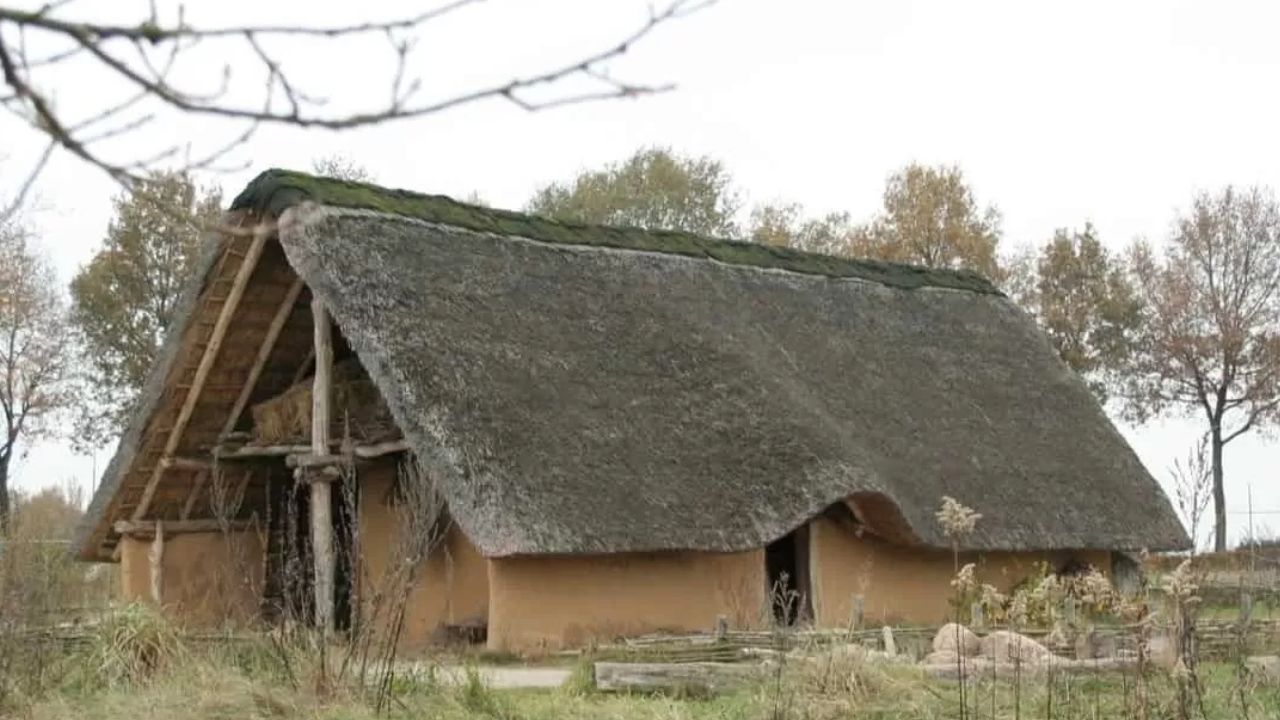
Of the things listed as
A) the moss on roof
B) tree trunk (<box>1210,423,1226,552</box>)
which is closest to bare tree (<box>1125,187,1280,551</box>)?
tree trunk (<box>1210,423,1226,552</box>)

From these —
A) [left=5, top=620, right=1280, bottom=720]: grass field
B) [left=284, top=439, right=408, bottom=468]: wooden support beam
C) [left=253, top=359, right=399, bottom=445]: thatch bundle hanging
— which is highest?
[left=253, top=359, right=399, bottom=445]: thatch bundle hanging

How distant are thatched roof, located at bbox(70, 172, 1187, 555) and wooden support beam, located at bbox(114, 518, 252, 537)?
3.48 meters

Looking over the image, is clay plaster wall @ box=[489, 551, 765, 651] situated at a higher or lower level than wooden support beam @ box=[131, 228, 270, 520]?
lower

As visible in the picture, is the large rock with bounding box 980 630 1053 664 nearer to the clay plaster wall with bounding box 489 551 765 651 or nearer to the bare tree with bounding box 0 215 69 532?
the clay plaster wall with bounding box 489 551 765 651

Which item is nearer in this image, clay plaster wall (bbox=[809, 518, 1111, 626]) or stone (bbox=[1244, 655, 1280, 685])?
stone (bbox=[1244, 655, 1280, 685])

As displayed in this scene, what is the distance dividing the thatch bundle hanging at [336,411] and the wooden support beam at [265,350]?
19 centimetres

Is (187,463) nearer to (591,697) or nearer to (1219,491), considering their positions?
(591,697)

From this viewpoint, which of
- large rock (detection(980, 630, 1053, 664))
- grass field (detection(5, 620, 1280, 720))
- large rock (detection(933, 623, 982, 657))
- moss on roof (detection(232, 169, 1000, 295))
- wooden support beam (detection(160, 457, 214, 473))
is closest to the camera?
grass field (detection(5, 620, 1280, 720))

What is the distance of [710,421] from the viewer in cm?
1545

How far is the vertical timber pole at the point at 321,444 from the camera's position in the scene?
14570 mm

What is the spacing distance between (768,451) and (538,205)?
2869 centimetres

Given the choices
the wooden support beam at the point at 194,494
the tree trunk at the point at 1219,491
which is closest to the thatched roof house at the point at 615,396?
the wooden support beam at the point at 194,494

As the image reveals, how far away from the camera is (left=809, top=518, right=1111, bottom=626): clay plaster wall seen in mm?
15945

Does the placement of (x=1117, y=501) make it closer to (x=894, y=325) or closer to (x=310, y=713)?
(x=894, y=325)
